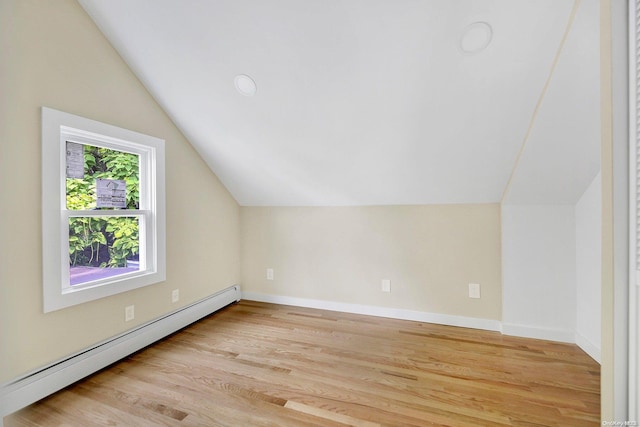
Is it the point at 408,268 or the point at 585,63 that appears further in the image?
the point at 408,268

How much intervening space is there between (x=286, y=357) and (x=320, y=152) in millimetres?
1757

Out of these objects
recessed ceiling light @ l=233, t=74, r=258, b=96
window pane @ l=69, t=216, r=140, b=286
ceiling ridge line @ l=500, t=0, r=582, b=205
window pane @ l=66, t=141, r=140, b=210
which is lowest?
window pane @ l=69, t=216, r=140, b=286

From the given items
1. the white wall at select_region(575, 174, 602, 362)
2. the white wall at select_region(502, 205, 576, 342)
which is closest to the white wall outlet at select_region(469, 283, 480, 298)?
the white wall at select_region(502, 205, 576, 342)

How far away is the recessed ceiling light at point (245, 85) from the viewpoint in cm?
208

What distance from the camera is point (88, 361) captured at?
6.35 feet

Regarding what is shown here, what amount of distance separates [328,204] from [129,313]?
6.93ft

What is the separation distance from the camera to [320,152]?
2516 millimetres

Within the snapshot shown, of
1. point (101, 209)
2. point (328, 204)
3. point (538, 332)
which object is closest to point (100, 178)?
point (101, 209)

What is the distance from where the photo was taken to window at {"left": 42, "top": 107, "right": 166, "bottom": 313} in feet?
Result: 5.76

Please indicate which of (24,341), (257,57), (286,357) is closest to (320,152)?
(257,57)

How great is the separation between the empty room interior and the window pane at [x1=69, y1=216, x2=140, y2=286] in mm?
16

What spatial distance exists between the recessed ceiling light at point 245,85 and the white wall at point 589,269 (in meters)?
2.68

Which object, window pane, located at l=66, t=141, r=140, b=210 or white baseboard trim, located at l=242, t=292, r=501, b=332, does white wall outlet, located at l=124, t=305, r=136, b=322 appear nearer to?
window pane, located at l=66, t=141, r=140, b=210

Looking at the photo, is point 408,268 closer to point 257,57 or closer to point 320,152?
point 320,152
